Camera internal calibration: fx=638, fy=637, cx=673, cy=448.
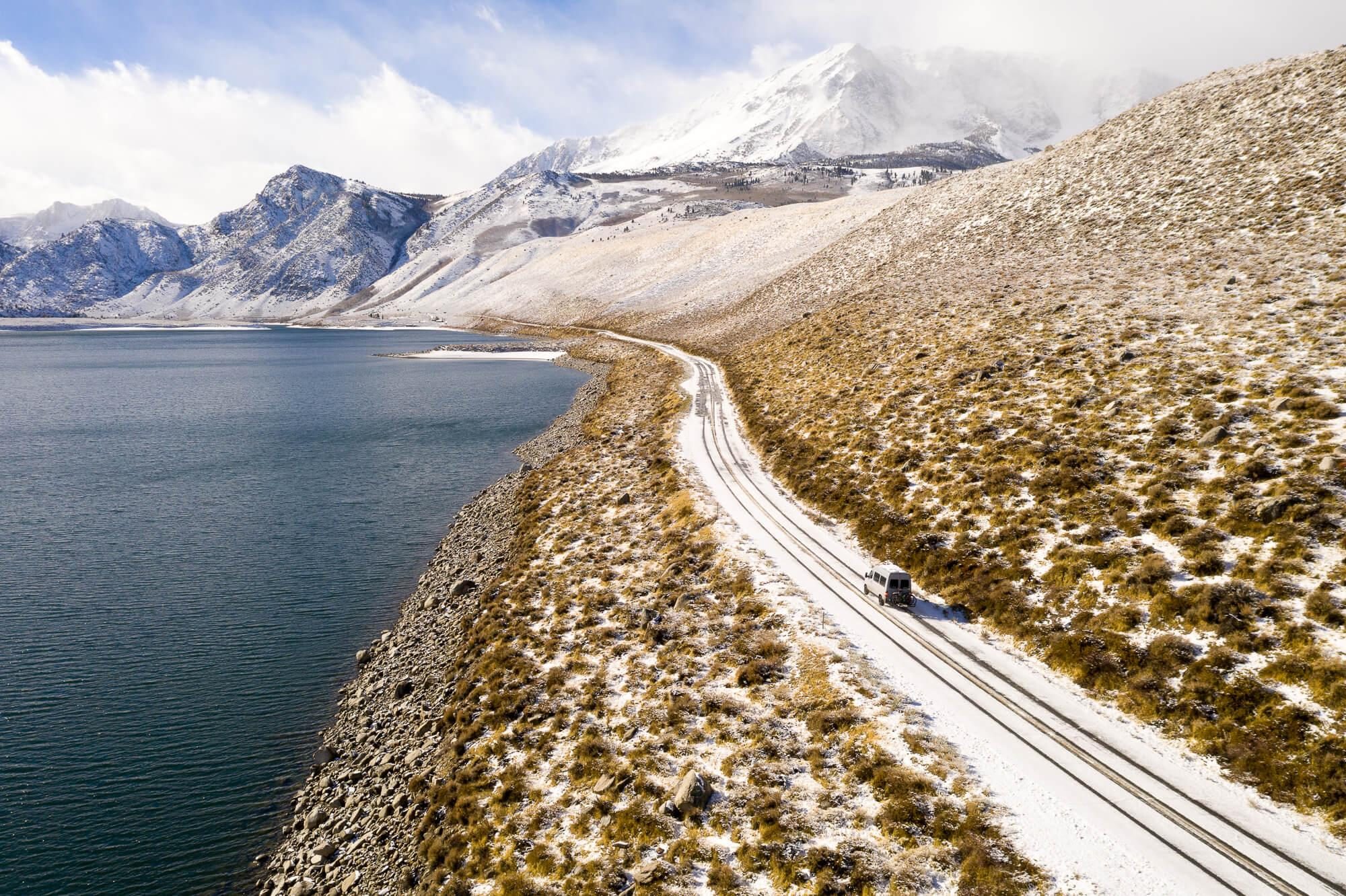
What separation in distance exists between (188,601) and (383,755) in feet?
56.9

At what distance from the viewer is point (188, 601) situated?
3027cm

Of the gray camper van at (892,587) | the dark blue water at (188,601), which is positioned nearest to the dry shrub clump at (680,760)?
the gray camper van at (892,587)

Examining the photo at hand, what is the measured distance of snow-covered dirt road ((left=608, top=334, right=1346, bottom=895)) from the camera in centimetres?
1205

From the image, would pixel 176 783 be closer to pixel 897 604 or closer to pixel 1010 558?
pixel 897 604

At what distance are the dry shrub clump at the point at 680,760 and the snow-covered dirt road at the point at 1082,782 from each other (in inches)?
37.5

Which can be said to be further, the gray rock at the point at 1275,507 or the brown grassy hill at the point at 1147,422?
the gray rock at the point at 1275,507

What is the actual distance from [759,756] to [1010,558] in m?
12.4

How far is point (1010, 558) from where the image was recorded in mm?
22812

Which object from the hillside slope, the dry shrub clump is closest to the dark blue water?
the dry shrub clump

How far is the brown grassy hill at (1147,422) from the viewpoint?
53.5 feet

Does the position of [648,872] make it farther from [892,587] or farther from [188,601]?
[188,601]

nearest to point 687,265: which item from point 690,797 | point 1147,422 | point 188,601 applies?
point 1147,422

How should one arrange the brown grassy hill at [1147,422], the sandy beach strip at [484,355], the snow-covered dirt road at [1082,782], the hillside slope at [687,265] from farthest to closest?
the sandy beach strip at [484,355], the hillside slope at [687,265], the brown grassy hill at [1147,422], the snow-covered dirt road at [1082,782]

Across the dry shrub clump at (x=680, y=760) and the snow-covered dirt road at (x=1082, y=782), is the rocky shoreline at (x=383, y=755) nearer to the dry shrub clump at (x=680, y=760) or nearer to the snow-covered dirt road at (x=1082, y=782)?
the dry shrub clump at (x=680, y=760)
